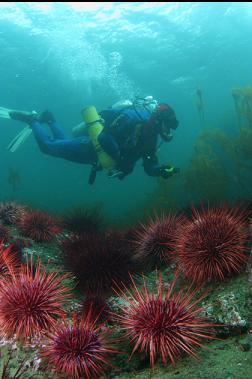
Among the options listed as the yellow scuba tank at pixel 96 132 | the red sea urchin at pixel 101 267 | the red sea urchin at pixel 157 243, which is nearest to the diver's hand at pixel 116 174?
the yellow scuba tank at pixel 96 132

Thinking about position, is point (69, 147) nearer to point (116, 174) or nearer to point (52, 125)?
point (52, 125)

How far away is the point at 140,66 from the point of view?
38250mm

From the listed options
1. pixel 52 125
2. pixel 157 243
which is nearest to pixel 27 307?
pixel 157 243

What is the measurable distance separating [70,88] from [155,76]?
12.2 m

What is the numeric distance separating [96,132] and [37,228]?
4.70 m

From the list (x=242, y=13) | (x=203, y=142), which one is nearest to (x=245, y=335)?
(x=203, y=142)

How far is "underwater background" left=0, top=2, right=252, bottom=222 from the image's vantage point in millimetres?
16453

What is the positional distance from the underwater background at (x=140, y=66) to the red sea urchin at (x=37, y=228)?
26.6ft

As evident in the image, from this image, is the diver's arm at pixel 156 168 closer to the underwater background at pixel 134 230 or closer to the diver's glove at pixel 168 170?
the diver's glove at pixel 168 170

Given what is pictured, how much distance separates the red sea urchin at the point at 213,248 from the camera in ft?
12.0

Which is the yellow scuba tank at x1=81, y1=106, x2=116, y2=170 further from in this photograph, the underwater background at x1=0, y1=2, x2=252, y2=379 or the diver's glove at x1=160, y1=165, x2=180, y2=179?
the diver's glove at x1=160, y1=165, x2=180, y2=179

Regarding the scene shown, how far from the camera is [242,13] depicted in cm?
2925

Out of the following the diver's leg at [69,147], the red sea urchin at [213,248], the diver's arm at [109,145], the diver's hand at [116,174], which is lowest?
the red sea urchin at [213,248]

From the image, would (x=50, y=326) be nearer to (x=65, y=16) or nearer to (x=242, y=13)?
(x=65, y=16)
